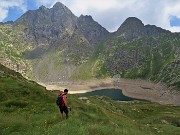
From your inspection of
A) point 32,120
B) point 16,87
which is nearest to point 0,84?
point 16,87

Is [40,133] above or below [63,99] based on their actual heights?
below

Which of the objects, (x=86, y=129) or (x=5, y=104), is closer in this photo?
(x=86, y=129)

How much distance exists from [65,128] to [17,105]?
70.5 ft

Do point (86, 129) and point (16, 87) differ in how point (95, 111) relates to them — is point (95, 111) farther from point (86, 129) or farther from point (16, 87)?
point (86, 129)

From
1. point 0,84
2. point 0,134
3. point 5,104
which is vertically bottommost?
point 0,134

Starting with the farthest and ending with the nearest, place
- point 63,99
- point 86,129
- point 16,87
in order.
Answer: point 16,87 → point 63,99 → point 86,129

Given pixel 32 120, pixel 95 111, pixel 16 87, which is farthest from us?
pixel 16 87

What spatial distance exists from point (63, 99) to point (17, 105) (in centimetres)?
1967

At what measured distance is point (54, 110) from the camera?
4603 centimetres

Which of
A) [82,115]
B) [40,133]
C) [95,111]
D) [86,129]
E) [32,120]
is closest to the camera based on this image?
[40,133]

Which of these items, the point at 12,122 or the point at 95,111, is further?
the point at 95,111

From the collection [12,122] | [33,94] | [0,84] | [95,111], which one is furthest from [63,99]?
[0,84]

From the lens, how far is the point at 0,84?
222 feet

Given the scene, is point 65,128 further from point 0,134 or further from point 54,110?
point 54,110
